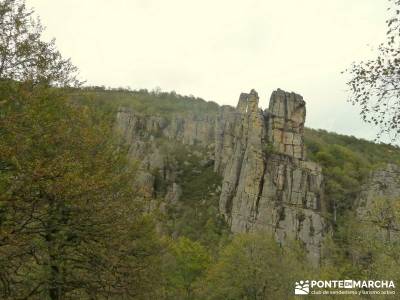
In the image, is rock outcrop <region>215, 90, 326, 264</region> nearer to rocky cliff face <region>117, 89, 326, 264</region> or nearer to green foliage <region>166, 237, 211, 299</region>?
rocky cliff face <region>117, 89, 326, 264</region>

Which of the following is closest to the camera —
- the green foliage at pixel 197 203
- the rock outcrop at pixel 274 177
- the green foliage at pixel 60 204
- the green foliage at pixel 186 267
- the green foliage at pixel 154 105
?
the green foliage at pixel 60 204

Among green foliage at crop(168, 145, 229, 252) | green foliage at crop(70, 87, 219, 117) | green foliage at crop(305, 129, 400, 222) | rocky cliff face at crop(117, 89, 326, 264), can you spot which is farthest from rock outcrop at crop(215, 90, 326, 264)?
green foliage at crop(70, 87, 219, 117)

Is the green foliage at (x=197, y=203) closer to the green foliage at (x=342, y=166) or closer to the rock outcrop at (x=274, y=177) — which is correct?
the rock outcrop at (x=274, y=177)

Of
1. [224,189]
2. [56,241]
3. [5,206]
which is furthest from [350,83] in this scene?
[224,189]

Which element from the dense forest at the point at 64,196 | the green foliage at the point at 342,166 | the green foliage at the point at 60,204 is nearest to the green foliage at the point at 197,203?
the green foliage at the point at 342,166

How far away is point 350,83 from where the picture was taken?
35.9 ft

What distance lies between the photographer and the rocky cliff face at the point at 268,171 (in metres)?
92.6

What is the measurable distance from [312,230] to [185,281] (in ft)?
137

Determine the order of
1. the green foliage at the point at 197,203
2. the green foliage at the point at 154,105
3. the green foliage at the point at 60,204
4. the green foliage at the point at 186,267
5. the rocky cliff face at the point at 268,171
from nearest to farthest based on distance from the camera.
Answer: the green foliage at the point at 60,204, the green foliage at the point at 186,267, the green foliage at the point at 197,203, the rocky cliff face at the point at 268,171, the green foliage at the point at 154,105

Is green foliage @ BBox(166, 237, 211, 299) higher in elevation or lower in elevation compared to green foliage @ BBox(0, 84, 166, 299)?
lower

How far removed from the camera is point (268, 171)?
99938 mm

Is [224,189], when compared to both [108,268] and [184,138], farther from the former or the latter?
[108,268]

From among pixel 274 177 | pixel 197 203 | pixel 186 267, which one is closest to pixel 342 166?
pixel 274 177

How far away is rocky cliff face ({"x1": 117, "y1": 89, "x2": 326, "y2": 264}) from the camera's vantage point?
92.6 metres
